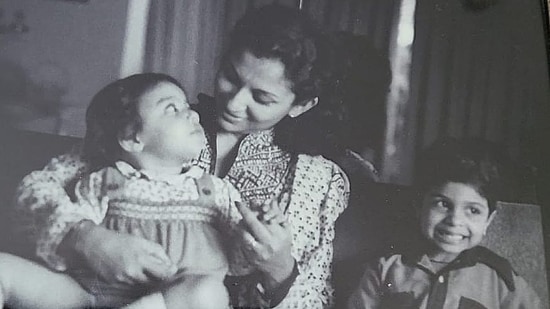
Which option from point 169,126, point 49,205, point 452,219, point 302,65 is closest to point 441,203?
point 452,219

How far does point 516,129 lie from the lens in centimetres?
114

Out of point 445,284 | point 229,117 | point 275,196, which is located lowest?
point 445,284

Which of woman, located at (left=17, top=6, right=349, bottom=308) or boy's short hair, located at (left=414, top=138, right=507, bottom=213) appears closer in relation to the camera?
woman, located at (left=17, top=6, right=349, bottom=308)

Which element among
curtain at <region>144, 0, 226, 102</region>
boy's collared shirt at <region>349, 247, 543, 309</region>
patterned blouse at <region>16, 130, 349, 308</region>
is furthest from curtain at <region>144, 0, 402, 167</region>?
boy's collared shirt at <region>349, 247, 543, 309</region>

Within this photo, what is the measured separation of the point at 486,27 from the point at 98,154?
0.68 m

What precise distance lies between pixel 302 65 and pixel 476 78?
0.30 meters

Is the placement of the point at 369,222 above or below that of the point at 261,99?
below

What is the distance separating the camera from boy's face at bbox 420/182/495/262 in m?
1.05

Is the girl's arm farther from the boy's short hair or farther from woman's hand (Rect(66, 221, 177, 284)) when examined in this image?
the boy's short hair

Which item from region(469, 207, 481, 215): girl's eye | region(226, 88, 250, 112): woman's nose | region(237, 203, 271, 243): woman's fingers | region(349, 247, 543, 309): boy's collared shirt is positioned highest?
region(226, 88, 250, 112): woman's nose

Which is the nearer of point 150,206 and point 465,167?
point 150,206

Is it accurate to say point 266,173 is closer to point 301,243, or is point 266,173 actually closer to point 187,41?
point 301,243

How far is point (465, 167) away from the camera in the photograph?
1.09 metres

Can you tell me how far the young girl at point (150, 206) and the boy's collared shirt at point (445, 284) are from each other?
202mm
